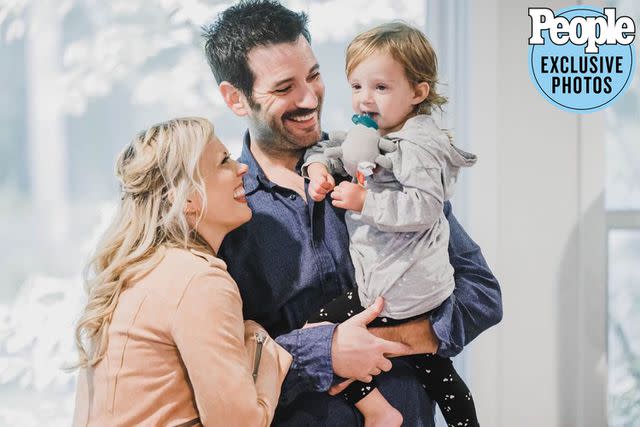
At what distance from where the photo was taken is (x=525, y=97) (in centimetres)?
298

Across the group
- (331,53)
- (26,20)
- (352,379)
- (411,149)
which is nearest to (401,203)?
(411,149)

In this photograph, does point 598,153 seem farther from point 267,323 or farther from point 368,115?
point 267,323

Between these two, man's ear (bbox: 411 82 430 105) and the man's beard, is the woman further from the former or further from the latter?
man's ear (bbox: 411 82 430 105)

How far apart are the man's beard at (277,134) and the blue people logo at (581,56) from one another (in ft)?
4.57

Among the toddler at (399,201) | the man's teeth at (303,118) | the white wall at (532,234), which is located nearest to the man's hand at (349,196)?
the toddler at (399,201)

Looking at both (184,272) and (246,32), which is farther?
(246,32)

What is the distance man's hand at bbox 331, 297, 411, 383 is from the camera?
1.69 meters

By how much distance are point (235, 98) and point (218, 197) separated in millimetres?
428

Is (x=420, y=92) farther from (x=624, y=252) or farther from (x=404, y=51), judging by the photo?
(x=624, y=252)

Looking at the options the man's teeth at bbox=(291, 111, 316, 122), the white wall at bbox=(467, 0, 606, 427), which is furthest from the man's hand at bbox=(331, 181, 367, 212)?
the white wall at bbox=(467, 0, 606, 427)

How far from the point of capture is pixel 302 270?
1.81 metres

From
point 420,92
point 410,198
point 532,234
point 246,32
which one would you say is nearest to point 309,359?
point 410,198

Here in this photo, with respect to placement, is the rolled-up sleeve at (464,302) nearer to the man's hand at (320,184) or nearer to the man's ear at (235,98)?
the man's hand at (320,184)

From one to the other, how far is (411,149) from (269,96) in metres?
0.42
